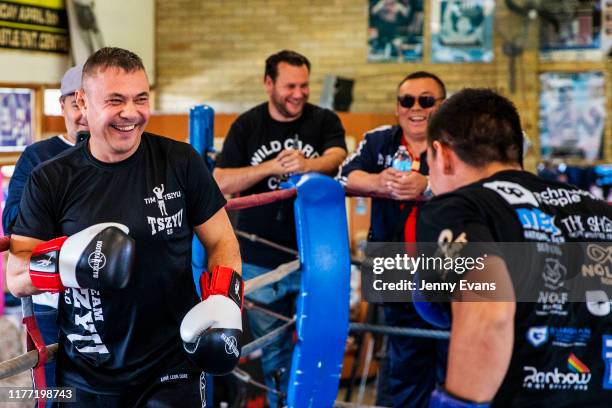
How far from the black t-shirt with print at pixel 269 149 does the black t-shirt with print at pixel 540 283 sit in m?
2.16


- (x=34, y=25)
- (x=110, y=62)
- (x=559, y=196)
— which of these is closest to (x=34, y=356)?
(x=110, y=62)

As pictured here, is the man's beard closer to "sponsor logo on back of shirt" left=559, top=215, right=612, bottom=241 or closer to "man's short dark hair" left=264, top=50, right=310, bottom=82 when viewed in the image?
"man's short dark hair" left=264, top=50, right=310, bottom=82

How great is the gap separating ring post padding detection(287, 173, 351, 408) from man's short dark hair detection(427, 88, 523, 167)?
118 cm

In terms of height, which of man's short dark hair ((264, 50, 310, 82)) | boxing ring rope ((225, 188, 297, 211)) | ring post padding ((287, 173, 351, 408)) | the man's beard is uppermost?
man's short dark hair ((264, 50, 310, 82))

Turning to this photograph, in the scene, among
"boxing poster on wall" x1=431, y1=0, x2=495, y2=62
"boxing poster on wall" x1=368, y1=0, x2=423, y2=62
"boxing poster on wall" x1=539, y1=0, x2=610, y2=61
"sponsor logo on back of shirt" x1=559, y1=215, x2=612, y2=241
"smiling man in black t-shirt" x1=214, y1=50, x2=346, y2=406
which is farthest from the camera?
"boxing poster on wall" x1=368, y1=0, x2=423, y2=62

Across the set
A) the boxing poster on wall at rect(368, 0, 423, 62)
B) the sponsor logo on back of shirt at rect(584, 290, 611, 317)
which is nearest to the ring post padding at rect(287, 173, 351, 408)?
the sponsor logo on back of shirt at rect(584, 290, 611, 317)

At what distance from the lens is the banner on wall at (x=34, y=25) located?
A: 8.35m

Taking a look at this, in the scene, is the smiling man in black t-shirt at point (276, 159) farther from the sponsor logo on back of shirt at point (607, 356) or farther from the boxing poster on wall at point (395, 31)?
the boxing poster on wall at point (395, 31)

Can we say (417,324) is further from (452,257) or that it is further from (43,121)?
(43,121)

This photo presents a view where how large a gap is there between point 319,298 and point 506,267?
135 centimetres

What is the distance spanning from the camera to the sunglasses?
356cm

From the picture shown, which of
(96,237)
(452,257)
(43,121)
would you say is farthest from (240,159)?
(43,121)

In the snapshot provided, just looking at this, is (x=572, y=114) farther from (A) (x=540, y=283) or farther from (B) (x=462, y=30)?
(A) (x=540, y=283)

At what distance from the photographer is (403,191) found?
334 cm
